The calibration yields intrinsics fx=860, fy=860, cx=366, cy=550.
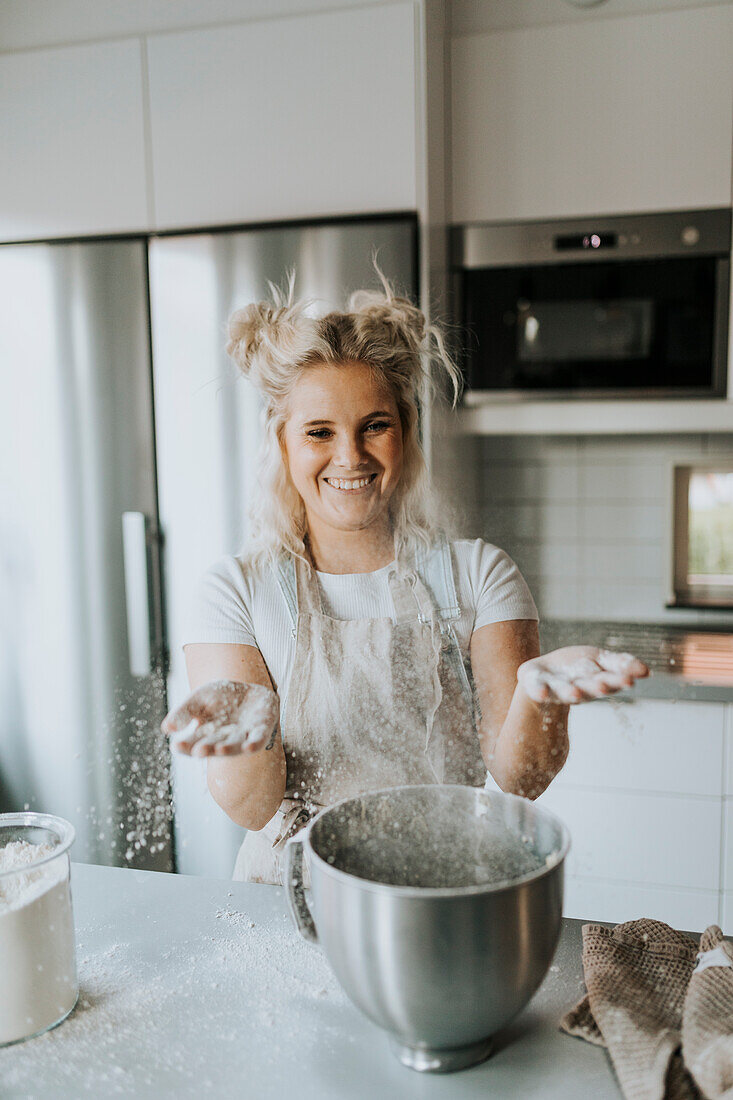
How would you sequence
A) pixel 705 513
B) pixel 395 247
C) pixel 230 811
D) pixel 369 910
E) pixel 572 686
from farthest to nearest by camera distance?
pixel 705 513 → pixel 395 247 → pixel 230 811 → pixel 572 686 → pixel 369 910

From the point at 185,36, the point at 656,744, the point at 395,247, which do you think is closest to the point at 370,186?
the point at 395,247

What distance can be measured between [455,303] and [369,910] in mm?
891

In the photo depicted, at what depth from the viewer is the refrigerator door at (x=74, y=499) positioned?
→ 110cm

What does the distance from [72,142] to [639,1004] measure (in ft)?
3.71

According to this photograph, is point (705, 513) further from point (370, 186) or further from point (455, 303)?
point (370, 186)

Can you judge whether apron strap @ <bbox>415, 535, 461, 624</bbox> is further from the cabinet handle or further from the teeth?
the cabinet handle

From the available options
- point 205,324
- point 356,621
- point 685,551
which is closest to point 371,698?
point 356,621

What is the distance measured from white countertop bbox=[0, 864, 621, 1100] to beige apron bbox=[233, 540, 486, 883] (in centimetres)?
10

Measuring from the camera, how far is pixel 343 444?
587mm

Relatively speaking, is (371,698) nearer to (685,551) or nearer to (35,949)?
(35,949)

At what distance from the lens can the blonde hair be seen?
60 cm

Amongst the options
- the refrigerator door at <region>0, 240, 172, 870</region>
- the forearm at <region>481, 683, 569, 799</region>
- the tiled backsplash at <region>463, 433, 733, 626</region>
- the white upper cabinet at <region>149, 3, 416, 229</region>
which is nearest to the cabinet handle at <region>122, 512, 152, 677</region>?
the refrigerator door at <region>0, 240, 172, 870</region>

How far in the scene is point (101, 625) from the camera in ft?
3.67

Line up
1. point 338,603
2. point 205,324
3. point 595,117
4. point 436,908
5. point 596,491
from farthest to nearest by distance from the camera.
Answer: point 596,491
point 595,117
point 205,324
point 338,603
point 436,908
